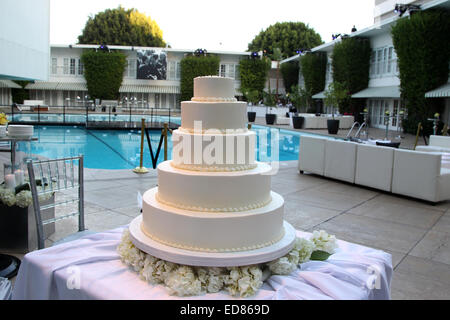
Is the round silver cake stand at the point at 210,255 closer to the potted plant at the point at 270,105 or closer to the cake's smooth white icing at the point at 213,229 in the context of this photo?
the cake's smooth white icing at the point at 213,229

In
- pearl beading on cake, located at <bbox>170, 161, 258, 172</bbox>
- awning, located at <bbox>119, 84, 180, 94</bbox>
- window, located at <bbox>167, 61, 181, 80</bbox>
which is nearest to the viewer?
pearl beading on cake, located at <bbox>170, 161, 258, 172</bbox>

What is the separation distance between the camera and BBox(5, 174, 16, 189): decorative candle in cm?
432

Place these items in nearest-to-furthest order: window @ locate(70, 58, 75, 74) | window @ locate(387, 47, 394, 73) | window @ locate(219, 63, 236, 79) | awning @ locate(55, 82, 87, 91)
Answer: window @ locate(387, 47, 394, 73)
awning @ locate(55, 82, 87, 91)
window @ locate(70, 58, 75, 74)
window @ locate(219, 63, 236, 79)

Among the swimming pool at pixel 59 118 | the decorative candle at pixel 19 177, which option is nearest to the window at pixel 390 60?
the swimming pool at pixel 59 118

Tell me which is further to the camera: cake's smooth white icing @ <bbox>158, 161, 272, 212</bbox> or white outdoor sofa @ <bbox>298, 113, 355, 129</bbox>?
white outdoor sofa @ <bbox>298, 113, 355, 129</bbox>

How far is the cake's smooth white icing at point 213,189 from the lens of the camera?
237 cm

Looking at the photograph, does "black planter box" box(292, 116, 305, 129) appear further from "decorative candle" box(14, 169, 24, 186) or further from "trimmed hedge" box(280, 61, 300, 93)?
"decorative candle" box(14, 169, 24, 186)

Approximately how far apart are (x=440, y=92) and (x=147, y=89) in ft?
93.7

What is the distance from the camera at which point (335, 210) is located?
21.7 ft

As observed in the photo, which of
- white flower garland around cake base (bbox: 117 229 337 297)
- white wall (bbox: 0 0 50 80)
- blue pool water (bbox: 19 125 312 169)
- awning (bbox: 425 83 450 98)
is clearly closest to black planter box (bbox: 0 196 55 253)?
white flower garland around cake base (bbox: 117 229 337 297)

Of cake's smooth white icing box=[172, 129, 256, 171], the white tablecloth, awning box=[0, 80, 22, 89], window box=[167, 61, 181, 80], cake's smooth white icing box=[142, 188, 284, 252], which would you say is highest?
window box=[167, 61, 181, 80]

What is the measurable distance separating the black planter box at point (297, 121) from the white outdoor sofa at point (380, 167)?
14.9 metres

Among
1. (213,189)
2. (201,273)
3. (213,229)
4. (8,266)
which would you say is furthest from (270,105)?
(201,273)

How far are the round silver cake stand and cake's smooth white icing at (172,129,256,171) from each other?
1.67ft
